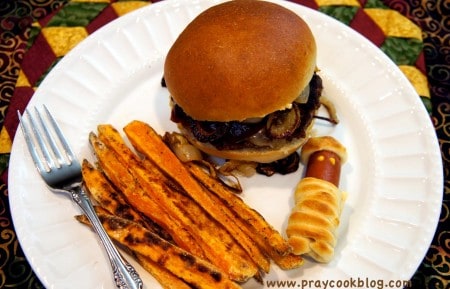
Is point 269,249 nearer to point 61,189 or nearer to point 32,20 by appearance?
point 61,189

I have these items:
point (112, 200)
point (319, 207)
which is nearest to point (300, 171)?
point (319, 207)

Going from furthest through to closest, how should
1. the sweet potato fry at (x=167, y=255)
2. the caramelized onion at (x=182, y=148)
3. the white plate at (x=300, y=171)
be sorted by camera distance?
the caramelized onion at (x=182, y=148) → the white plate at (x=300, y=171) → the sweet potato fry at (x=167, y=255)

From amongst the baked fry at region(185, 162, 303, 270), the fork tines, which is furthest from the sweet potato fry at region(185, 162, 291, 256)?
the fork tines

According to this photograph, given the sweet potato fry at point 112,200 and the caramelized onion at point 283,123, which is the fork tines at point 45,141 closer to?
the sweet potato fry at point 112,200

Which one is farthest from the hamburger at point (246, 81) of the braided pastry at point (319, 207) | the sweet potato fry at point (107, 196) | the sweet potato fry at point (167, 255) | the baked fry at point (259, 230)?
the sweet potato fry at point (167, 255)

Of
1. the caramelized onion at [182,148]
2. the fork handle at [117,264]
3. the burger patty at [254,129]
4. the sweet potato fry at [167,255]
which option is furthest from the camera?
the caramelized onion at [182,148]

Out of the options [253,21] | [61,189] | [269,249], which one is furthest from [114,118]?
[269,249]

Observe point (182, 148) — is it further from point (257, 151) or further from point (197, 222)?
point (197, 222)
